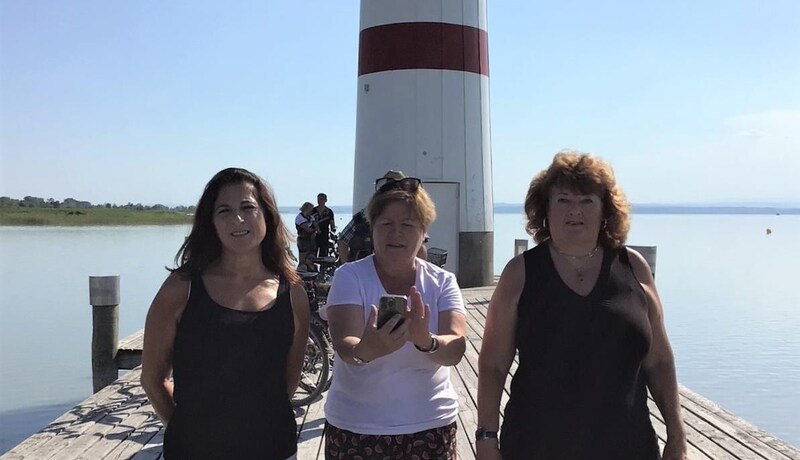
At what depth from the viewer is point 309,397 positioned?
15.9ft

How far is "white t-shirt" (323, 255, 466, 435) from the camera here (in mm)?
2154

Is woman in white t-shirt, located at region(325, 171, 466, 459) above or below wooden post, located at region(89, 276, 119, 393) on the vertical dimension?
above

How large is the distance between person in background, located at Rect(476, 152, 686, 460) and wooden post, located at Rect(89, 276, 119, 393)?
548 centimetres

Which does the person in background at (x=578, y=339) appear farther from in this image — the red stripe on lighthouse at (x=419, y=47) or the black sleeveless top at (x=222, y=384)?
the red stripe on lighthouse at (x=419, y=47)

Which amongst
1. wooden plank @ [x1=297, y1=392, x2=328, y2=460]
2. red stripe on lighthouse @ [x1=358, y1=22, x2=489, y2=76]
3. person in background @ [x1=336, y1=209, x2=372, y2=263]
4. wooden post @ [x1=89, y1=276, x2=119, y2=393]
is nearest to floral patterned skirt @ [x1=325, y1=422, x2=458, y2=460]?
wooden plank @ [x1=297, y1=392, x2=328, y2=460]

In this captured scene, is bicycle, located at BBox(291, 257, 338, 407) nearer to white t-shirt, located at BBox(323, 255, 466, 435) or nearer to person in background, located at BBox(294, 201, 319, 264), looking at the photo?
white t-shirt, located at BBox(323, 255, 466, 435)

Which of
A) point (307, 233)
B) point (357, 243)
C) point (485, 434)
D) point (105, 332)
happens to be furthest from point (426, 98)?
point (485, 434)

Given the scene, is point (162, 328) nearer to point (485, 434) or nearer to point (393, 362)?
point (393, 362)

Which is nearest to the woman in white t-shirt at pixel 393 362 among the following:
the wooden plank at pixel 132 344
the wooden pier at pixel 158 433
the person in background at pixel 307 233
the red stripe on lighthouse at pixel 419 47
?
the wooden pier at pixel 158 433

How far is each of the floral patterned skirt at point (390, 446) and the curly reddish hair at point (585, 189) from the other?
0.71 m

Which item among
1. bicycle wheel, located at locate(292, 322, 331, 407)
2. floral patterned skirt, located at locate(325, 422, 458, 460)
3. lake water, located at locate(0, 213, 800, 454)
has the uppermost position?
floral patterned skirt, located at locate(325, 422, 458, 460)

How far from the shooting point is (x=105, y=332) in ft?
23.2

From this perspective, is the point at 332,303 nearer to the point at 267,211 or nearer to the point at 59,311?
the point at 267,211

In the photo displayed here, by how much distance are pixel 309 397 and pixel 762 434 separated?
2.72 metres
